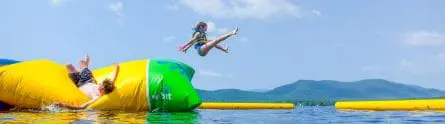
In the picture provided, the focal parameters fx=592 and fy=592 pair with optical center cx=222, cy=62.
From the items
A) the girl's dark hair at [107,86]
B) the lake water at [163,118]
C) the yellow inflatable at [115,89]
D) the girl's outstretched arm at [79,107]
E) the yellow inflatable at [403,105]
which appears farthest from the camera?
the yellow inflatable at [403,105]

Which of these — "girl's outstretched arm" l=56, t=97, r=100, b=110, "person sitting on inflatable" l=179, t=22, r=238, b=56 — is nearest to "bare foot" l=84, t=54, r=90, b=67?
"girl's outstretched arm" l=56, t=97, r=100, b=110

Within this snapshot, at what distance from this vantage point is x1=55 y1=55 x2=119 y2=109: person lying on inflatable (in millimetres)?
11727

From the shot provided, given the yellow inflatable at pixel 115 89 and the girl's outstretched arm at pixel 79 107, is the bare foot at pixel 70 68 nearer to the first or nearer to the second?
the yellow inflatable at pixel 115 89

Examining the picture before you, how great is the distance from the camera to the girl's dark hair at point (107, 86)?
1166cm

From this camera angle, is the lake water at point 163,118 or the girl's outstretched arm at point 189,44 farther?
the girl's outstretched arm at point 189,44

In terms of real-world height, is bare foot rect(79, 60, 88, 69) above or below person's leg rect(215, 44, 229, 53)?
below

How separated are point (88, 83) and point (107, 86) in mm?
1214

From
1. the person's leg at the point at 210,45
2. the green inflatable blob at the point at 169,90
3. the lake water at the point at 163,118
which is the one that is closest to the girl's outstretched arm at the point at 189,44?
the person's leg at the point at 210,45

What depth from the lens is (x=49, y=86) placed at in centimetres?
1188

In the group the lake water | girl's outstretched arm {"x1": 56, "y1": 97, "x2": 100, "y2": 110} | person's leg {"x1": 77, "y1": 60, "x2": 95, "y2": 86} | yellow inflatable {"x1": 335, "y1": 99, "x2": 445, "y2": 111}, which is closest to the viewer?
the lake water

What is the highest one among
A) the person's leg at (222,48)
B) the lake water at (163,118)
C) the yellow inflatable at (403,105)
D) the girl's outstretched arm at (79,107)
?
the person's leg at (222,48)

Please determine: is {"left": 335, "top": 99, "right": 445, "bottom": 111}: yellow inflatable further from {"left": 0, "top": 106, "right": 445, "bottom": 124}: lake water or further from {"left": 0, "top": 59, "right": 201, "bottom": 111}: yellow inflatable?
{"left": 0, "top": 59, "right": 201, "bottom": 111}: yellow inflatable

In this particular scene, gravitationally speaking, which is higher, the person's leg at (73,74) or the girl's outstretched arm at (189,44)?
the girl's outstretched arm at (189,44)

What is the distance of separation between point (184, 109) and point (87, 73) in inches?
92.2
